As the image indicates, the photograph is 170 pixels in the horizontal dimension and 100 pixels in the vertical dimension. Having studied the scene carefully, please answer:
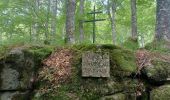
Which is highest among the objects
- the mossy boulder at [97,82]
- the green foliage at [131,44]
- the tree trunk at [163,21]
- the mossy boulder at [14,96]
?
the tree trunk at [163,21]

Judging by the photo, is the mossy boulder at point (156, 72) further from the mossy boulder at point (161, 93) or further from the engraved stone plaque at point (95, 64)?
the engraved stone plaque at point (95, 64)

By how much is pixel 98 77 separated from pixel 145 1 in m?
12.0

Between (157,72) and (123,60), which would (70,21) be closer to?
(123,60)

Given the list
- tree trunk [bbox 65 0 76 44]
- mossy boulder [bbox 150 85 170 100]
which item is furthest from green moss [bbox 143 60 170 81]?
tree trunk [bbox 65 0 76 44]

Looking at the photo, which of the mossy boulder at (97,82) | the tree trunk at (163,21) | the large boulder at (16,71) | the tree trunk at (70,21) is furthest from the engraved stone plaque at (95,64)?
the tree trunk at (70,21)

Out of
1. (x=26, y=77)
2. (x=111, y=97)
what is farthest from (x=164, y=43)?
(x=26, y=77)

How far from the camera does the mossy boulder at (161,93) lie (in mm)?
5949

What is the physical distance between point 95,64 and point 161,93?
4.91ft

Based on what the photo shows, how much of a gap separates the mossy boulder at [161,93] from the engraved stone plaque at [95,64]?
3.46ft

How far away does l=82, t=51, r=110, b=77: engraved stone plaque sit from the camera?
5984 millimetres

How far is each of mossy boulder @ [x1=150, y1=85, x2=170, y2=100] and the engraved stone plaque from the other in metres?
1.06

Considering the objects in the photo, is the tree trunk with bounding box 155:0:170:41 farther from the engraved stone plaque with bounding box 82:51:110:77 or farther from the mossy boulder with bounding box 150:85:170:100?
the engraved stone plaque with bounding box 82:51:110:77

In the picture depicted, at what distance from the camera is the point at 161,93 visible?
19.6 ft

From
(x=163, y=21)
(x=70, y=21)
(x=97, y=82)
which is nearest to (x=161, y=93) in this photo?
(x=97, y=82)
